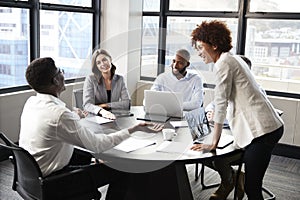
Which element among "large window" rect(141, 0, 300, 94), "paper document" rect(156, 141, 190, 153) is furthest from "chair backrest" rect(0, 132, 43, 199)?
"large window" rect(141, 0, 300, 94)

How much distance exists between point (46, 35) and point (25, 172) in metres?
2.61

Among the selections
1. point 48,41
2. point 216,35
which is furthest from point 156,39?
point 216,35

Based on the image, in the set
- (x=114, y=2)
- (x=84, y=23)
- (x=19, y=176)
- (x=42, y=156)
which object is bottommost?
(x=19, y=176)

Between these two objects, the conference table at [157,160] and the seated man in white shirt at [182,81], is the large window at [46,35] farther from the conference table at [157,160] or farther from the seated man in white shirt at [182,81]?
the conference table at [157,160]

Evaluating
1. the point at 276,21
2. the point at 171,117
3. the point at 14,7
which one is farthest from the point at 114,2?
the point at 171,117

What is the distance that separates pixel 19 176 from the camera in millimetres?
2119

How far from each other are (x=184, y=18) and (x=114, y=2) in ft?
3.18

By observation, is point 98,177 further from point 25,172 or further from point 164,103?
point 164,103

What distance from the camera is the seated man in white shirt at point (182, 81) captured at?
349cm

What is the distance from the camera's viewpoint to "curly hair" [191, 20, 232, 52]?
7.38ft

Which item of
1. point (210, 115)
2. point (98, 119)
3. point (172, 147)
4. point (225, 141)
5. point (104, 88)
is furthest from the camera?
point (104, 88)

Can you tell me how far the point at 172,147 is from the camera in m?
2.20

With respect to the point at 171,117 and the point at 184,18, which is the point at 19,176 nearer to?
the point at 171,117

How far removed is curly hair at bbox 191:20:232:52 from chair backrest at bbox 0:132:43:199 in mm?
1250
